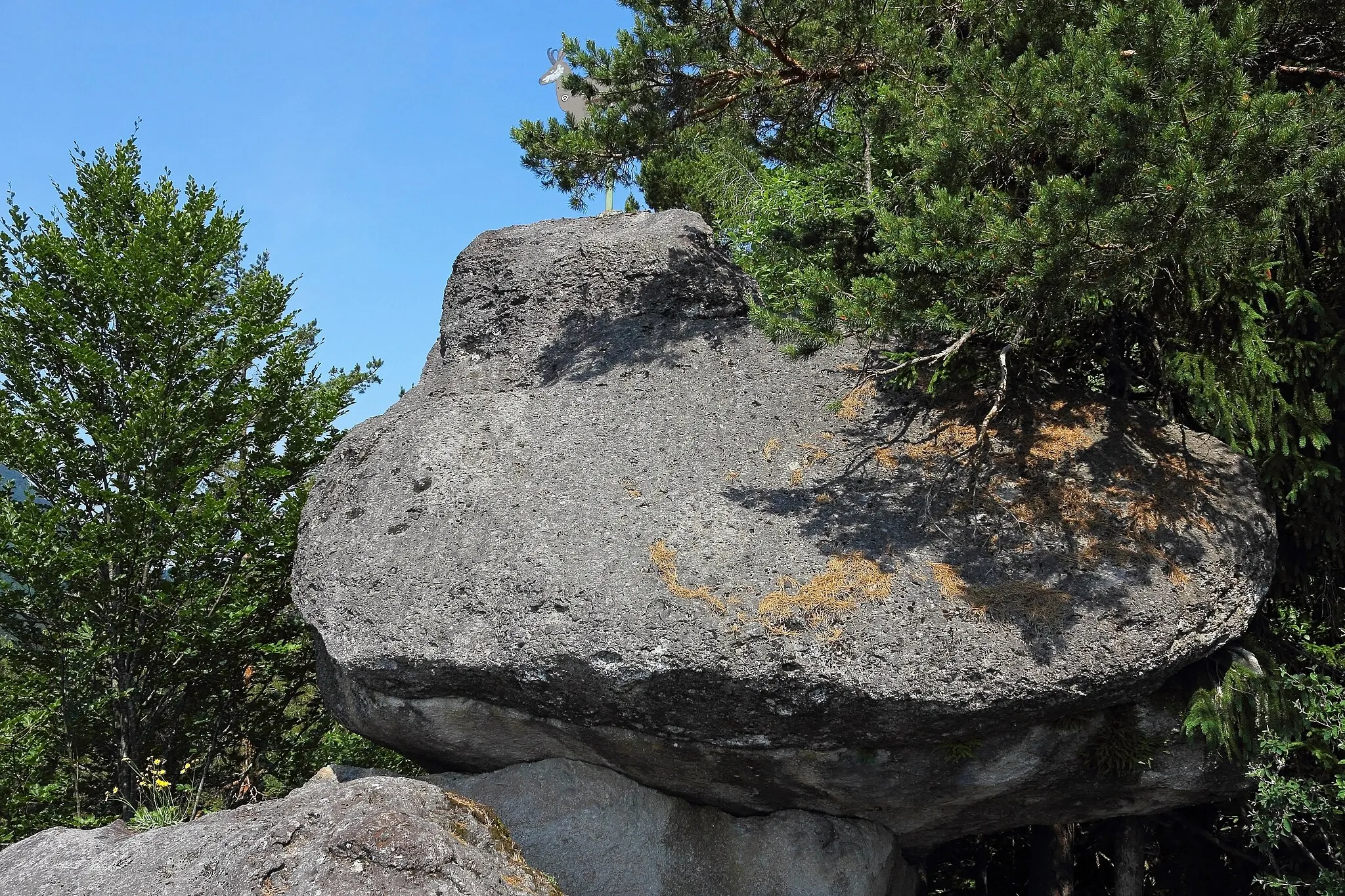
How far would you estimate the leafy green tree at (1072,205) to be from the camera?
4.75 meters

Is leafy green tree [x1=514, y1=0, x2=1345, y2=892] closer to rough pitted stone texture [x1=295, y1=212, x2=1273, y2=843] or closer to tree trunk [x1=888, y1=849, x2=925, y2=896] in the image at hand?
rough pitted stone texture [x1=295, y1=212, x2=1273, y2=843]

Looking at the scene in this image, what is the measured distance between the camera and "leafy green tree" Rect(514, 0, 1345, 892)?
475 cm

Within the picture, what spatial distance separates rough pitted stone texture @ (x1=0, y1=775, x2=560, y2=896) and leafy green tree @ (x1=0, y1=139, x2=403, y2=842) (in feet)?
8.25

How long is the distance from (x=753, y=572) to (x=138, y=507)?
4.98 metres

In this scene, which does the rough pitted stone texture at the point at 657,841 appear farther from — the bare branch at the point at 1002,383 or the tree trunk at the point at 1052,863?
the tree trunk at the point at 1052,863

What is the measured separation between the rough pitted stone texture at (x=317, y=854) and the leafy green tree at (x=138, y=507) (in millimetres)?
2515

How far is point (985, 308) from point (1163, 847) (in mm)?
5536

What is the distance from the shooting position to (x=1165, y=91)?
4660 millimetres

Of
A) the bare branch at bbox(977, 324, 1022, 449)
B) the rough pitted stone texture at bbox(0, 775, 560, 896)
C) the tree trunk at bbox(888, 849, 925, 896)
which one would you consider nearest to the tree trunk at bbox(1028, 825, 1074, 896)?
the tree trunk at bbox(888, 849, 925, 896)

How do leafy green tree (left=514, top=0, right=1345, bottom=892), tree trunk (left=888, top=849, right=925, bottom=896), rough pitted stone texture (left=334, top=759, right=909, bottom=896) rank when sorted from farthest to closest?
1. tree trunk (left=888, top=849, right=925, bottom=896)
2. rough pitted stone texture (left=334, top=759, right=909, bottom=896)
3. leafy green tree (left=514, top=0, right=1345, bottom=892)

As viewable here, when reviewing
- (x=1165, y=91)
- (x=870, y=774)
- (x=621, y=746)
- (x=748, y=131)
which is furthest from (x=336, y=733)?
(x=1165, y=91)

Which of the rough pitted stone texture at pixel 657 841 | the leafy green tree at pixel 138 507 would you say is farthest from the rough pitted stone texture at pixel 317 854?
the leafy green tree at pixel 138 507

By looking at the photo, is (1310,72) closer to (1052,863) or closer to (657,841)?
(657,841)

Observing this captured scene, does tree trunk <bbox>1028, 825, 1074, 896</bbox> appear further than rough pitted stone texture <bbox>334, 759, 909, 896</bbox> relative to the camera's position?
Yes
